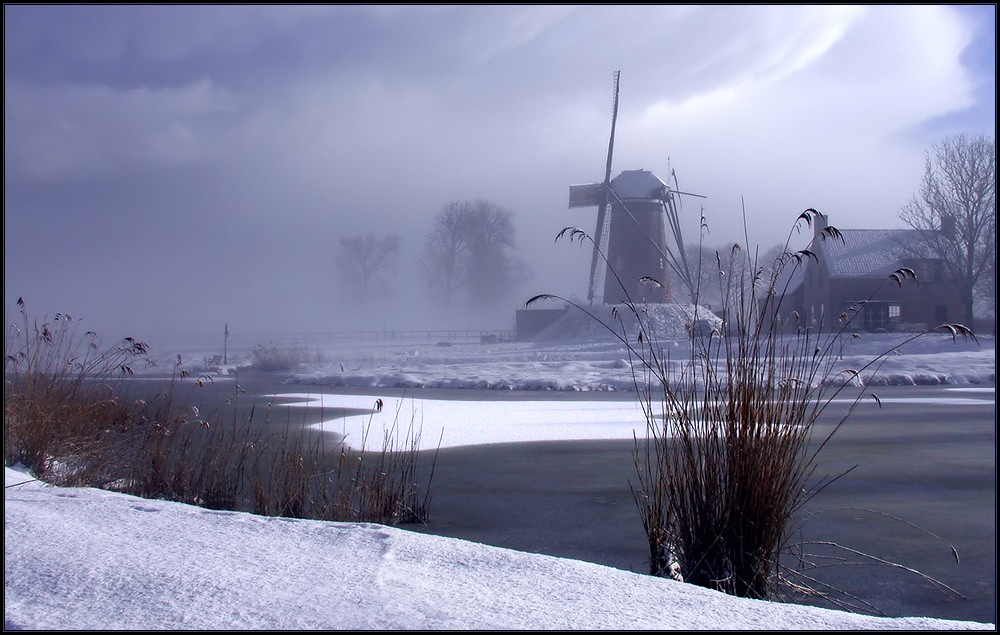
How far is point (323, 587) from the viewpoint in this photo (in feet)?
11.5

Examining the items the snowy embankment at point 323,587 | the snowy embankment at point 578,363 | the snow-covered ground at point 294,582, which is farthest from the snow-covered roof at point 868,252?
the snowy embankment at point 323,587

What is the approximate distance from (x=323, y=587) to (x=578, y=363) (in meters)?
28.2

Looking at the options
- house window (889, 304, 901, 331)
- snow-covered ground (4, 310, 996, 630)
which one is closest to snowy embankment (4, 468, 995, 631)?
snow-covered ground (4, 310, 996, 630)

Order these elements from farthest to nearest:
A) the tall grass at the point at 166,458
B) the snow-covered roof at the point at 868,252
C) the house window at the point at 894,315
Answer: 1. the snow-covered roof at the point at 868,252
2. the house window at the point at 894,315
3. the tall grass at the point at 166,458

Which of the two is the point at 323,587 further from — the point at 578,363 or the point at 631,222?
the point at 631,222

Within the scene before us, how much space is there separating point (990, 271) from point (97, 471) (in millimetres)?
40128

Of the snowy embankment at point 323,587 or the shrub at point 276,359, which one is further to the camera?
the shrub at point 276,359

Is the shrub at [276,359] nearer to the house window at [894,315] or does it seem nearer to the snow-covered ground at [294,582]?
the house window at [894,315]

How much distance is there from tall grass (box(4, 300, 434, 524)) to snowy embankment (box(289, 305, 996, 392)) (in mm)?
9212

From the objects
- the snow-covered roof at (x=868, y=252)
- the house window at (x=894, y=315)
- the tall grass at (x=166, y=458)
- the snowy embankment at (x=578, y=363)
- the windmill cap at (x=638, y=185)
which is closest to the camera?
the tall grass at (x=166, y=458)

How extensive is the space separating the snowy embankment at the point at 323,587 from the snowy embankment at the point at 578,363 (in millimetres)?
12944

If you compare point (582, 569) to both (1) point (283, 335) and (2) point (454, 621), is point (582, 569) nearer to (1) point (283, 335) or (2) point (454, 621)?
(2) point (454, 621)

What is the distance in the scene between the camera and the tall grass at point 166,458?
244 inches

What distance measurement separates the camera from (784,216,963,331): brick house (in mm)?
39969
